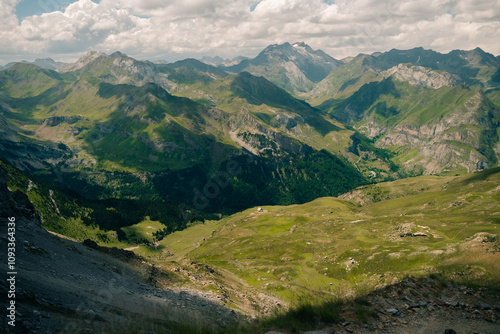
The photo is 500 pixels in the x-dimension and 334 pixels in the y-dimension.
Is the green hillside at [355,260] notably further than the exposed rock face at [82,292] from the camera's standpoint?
Yes

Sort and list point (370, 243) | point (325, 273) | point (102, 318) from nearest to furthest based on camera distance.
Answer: point (102, 318), point (325, 273), point (370, 243)

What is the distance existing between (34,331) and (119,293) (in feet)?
72.4

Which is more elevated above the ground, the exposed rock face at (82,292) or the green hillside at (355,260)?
the exposed rock face at (82,292)

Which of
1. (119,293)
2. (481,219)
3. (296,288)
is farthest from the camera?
(481,219)

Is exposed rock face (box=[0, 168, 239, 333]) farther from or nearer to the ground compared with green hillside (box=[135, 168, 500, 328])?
farther from the ground

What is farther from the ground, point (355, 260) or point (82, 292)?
point (82, 292)

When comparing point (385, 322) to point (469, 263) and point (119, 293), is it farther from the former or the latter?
point (469, 263)

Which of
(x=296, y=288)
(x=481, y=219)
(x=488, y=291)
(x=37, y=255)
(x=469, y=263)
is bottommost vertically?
(x=481, y=219)

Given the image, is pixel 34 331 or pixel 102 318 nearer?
pixel 34 331

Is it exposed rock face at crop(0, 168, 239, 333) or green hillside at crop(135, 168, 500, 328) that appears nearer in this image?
exposed rock face at crop(0, 168, 239, 333)

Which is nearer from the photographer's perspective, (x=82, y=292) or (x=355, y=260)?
(x=82, y=292)

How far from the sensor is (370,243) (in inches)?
4390

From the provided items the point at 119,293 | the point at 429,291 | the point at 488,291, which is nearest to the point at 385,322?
the point at 429,291

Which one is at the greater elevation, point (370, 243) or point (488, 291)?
point (488, 291)
